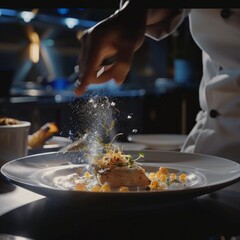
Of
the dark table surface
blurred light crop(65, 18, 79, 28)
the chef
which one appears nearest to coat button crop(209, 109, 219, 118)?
the chef

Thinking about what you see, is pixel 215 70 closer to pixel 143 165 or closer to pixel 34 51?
pixel 143 165

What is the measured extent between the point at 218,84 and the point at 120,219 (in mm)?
956

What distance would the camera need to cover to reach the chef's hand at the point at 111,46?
1080mm

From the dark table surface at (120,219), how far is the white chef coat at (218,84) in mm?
682

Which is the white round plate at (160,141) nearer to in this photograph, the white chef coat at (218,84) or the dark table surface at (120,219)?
the white chef coat at (218,84)

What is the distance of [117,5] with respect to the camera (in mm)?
1213

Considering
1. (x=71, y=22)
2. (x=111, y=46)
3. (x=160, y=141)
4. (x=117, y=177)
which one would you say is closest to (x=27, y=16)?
(x=71, y=22)

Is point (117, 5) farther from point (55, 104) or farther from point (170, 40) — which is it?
point (170, 40)

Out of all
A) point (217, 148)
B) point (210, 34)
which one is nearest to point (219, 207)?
point (217, 148)

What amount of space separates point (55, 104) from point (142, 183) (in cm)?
305

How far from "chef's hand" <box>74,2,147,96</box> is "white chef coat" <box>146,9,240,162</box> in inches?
15.9


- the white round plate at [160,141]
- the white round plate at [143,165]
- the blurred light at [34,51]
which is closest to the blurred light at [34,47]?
the blurred light at [34,51]

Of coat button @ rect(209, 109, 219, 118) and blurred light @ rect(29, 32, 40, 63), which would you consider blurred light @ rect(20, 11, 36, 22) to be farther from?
coat button @ rect(209, 109, 219, 118)

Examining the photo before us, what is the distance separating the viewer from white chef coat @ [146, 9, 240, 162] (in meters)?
1.64
